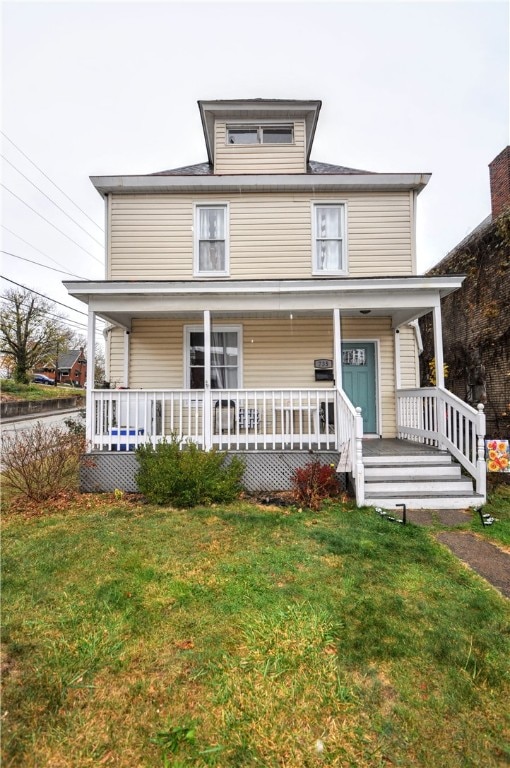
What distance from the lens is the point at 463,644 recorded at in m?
2.46

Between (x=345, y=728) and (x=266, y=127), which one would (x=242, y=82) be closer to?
(x=266, y=127)

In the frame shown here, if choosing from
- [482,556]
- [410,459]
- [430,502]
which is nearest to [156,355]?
[410,459]

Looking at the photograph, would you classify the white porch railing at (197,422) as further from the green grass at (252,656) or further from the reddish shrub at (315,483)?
the green grass at (252,656)

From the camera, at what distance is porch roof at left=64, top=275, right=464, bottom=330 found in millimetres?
6648

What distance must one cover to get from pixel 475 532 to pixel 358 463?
1722 millimetres

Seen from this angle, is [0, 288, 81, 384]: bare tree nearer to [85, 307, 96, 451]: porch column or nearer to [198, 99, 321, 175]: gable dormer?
[198, 99, 321, 175]: gable dormer

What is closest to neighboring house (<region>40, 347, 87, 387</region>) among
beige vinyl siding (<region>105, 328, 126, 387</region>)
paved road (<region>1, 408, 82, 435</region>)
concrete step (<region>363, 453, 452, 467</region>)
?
paved road (<region>1, 408, 82, 435</region>)

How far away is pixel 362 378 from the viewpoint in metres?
8.56

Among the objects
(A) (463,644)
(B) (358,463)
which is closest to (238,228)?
(B) (358,463)

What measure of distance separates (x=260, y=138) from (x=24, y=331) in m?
26.8

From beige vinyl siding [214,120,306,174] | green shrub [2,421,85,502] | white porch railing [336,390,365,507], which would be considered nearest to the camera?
white porch railing [336,390,365,507]

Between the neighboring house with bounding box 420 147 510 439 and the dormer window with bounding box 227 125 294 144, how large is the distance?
21.9 feet

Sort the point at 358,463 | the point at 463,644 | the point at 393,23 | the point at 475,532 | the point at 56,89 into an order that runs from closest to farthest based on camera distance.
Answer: the point at 463,644, the point at 475,532, the point at 358,463, the point at 393,23, the point at 56,89

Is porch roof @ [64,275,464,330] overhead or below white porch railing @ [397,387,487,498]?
overhead
